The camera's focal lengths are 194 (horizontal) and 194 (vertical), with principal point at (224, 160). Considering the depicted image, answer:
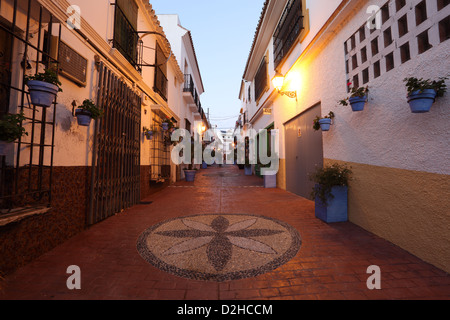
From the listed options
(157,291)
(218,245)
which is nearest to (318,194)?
(218,245)

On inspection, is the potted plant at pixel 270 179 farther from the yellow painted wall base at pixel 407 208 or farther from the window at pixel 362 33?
the window at pixel 362 33

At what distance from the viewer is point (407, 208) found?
104 inches

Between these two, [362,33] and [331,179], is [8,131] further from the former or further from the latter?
[362,33]

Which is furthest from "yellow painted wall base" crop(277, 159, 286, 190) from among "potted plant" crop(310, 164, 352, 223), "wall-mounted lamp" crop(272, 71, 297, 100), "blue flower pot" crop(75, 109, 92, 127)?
"blue flower pot" crop(75, 109, 92, 127)

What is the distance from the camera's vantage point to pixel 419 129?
2.45m

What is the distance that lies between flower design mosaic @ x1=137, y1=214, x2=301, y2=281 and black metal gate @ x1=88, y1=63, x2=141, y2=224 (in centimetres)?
140

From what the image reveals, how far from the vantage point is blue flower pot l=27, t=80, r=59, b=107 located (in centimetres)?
221

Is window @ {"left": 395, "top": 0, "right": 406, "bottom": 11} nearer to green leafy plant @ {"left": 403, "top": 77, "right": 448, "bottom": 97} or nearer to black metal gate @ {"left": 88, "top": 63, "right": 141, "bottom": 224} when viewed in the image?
green leafy plant @ {"left": 403, "top": 77, "right": 448, "bottom": 97}

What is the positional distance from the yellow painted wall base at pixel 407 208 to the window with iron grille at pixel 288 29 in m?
4.90

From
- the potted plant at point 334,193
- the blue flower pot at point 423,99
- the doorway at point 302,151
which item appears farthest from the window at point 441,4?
the doorway at point 302,151

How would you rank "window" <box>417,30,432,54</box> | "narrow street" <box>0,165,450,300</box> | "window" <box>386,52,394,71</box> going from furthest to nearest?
"window" <box>386,52,394,71</box> → "window" <box>417,30,432,54</box> → "narrow street" <box>0,165,450,300</box>

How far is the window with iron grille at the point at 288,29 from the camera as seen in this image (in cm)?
600

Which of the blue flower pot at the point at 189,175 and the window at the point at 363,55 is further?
the blue flower pot at the point at 189,175

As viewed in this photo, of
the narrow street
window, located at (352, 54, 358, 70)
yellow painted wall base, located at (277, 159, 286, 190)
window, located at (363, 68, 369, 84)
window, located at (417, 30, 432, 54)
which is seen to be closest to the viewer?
the narrow street
